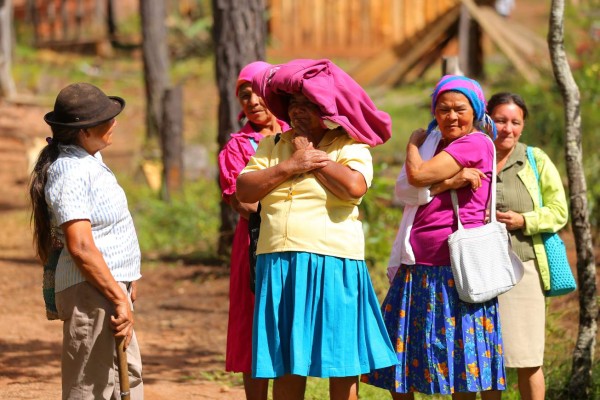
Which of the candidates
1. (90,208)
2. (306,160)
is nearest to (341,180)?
(306,160)

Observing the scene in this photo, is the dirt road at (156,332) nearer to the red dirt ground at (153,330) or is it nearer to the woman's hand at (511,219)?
the red dirt ground at (153,330)

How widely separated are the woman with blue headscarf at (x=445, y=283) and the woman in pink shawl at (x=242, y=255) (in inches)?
25.8

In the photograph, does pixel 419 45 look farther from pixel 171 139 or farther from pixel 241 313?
pixel 241 313

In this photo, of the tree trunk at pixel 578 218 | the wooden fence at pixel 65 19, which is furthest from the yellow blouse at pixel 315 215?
the wooden fence at pixel 65 19

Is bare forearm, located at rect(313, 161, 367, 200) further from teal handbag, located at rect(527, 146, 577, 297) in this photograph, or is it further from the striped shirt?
teal handbag, located at rect(527, 146, 577, 297)

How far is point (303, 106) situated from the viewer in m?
4.25

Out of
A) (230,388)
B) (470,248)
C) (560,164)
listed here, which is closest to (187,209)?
(560,164)

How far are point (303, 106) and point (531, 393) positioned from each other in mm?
1836

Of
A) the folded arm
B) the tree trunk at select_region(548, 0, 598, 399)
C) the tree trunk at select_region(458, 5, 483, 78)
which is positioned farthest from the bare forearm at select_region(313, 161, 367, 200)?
the tree trunk at select_region(458, 5, 483, 78)

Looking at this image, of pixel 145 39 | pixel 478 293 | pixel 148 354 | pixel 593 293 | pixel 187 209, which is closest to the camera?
pixel 478 293

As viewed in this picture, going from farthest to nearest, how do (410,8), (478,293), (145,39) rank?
1. (410,8)
2. (145,39)
3. (478,293)

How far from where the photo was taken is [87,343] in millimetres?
4078

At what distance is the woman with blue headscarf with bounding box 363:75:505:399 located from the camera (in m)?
4.45

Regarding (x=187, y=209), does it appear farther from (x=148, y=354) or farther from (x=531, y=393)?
(x=531, y=393)
